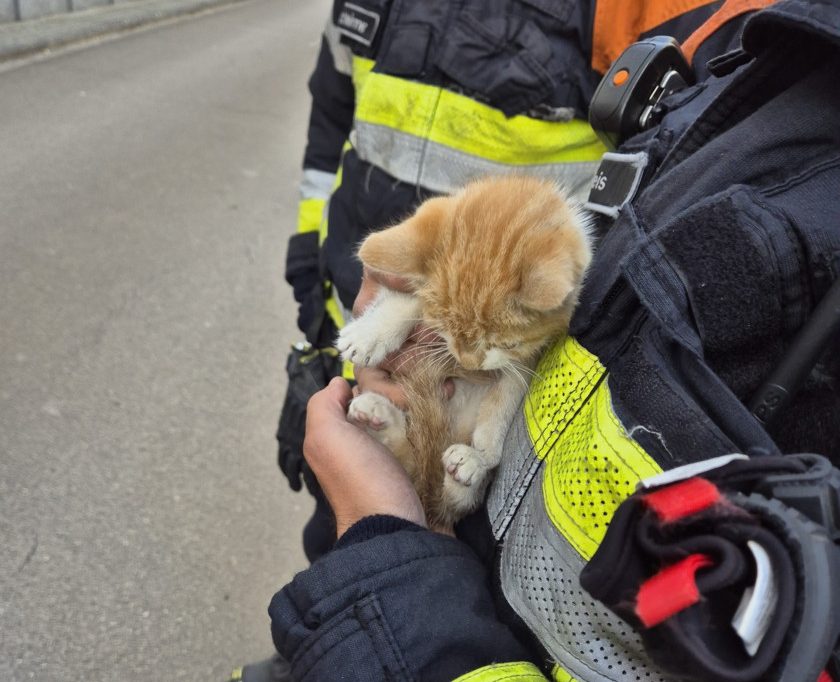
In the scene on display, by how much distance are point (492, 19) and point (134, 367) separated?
2.44 m

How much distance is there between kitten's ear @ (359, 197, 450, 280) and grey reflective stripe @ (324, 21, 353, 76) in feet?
2.38

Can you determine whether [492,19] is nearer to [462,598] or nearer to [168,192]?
[462,598]

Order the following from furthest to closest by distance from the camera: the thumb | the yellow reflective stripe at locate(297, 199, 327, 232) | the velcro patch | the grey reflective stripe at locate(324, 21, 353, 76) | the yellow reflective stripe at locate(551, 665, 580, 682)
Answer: the yellow reflective stripe at locate(297, 199, 327, 232)
the grey reflective stripe at locate(324, 21, 353, 76)
the velcro patch
the thumb
the yellow reflective stripe at locate(551, 665, 580, 682)

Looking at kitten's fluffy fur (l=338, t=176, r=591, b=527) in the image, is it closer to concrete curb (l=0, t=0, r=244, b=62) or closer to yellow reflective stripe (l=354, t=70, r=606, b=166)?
yellow reflective stripe (l=354, t=70, r=606, b=166)

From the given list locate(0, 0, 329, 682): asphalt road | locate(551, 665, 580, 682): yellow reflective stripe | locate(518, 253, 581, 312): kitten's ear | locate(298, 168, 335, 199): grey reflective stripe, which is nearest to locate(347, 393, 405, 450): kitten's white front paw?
locate(518, 253, 581, 312): kitten's ear

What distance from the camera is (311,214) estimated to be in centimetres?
221

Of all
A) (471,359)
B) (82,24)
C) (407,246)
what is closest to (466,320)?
(471,359)

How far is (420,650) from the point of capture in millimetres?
875

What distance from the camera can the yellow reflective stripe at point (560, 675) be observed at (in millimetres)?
837

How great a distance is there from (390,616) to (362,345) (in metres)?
0.64

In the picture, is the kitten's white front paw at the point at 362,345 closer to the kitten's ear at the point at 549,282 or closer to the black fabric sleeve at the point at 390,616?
the kitten's ear at the point at 549,282

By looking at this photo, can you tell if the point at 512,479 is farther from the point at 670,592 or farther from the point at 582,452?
the point at 670,592

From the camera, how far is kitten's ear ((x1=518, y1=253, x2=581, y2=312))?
3.59ft

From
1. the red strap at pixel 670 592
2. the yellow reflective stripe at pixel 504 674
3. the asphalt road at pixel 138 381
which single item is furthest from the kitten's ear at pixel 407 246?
the asphalt road at pixel 138 381
